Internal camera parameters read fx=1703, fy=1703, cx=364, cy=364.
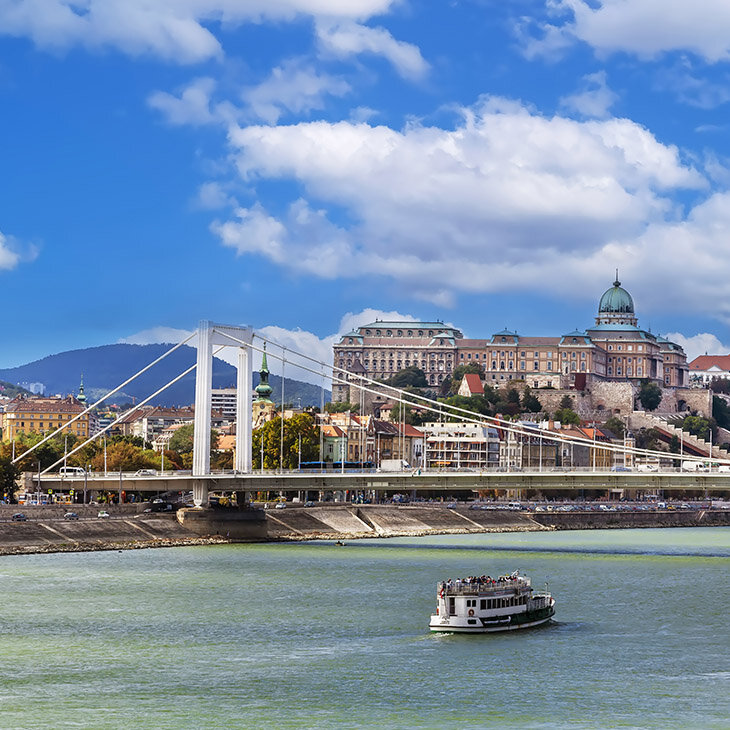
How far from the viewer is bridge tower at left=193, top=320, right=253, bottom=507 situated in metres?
60.8

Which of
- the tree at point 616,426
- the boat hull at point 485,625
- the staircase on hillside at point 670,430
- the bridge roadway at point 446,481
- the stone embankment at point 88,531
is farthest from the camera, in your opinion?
the tree at point 616,426

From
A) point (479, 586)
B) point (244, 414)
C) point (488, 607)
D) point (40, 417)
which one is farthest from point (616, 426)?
point (488, 607)

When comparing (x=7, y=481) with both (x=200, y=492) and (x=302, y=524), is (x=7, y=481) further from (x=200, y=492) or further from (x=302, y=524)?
(x=200, y=492)

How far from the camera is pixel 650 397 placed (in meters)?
164

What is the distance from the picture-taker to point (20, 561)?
4975 cm

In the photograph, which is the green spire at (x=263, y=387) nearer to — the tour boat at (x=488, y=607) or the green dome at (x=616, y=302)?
the green dome at (x=616, y=302)

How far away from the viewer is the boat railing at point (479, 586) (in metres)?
35.4

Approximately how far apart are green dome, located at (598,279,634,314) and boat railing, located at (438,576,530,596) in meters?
147

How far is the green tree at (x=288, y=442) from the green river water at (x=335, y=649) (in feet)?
108

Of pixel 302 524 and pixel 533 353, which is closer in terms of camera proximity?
pixel 302 524

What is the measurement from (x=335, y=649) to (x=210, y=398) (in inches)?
1169

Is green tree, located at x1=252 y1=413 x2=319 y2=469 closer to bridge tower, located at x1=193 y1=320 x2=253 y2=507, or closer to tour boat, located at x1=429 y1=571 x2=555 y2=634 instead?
bridge tower, located at x1=193 y1=320 x2=253 y2=507

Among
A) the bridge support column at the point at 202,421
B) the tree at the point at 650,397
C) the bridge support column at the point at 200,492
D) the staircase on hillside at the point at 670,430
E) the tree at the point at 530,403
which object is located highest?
the tree at the point at 650,397

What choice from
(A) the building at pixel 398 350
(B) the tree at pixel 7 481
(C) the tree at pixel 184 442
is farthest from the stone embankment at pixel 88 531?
(A) the building at pixel 398 350
